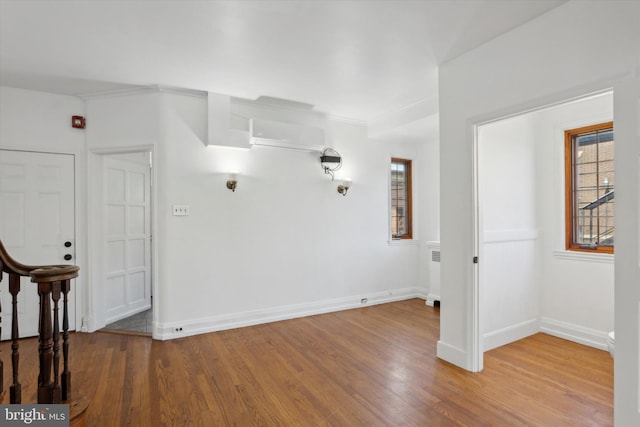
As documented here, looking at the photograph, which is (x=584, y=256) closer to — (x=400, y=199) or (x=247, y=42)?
(x=400, y=199)

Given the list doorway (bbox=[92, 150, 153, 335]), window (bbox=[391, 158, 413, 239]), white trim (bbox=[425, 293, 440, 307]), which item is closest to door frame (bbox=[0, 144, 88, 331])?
doorway (bbox=[92, 150, 153, 335])

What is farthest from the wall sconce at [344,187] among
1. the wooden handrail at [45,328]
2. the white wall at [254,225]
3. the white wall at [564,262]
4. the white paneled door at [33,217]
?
the wooden handrail at [45,328]

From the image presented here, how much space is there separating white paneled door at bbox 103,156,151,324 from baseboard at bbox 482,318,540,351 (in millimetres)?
4188

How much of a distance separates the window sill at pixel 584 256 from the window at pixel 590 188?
3.4 inches

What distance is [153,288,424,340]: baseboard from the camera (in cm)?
359

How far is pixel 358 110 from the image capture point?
4348mm

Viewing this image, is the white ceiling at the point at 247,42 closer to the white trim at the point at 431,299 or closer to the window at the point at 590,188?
the window at the point at 590,188

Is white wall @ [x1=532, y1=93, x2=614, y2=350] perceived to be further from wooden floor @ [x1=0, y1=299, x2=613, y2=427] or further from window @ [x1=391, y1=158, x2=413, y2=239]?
window @ [x1=391, y1=158, x2=413, y2=239]

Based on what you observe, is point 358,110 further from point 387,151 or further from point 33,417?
point 33,417

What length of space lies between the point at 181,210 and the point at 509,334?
3.62 metres

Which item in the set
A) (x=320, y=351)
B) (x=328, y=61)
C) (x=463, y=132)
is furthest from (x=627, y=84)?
(x=320, y=351)

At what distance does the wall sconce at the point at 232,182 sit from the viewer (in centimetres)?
383

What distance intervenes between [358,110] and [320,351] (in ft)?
9.56

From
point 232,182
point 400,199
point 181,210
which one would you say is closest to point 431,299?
point 400,199
